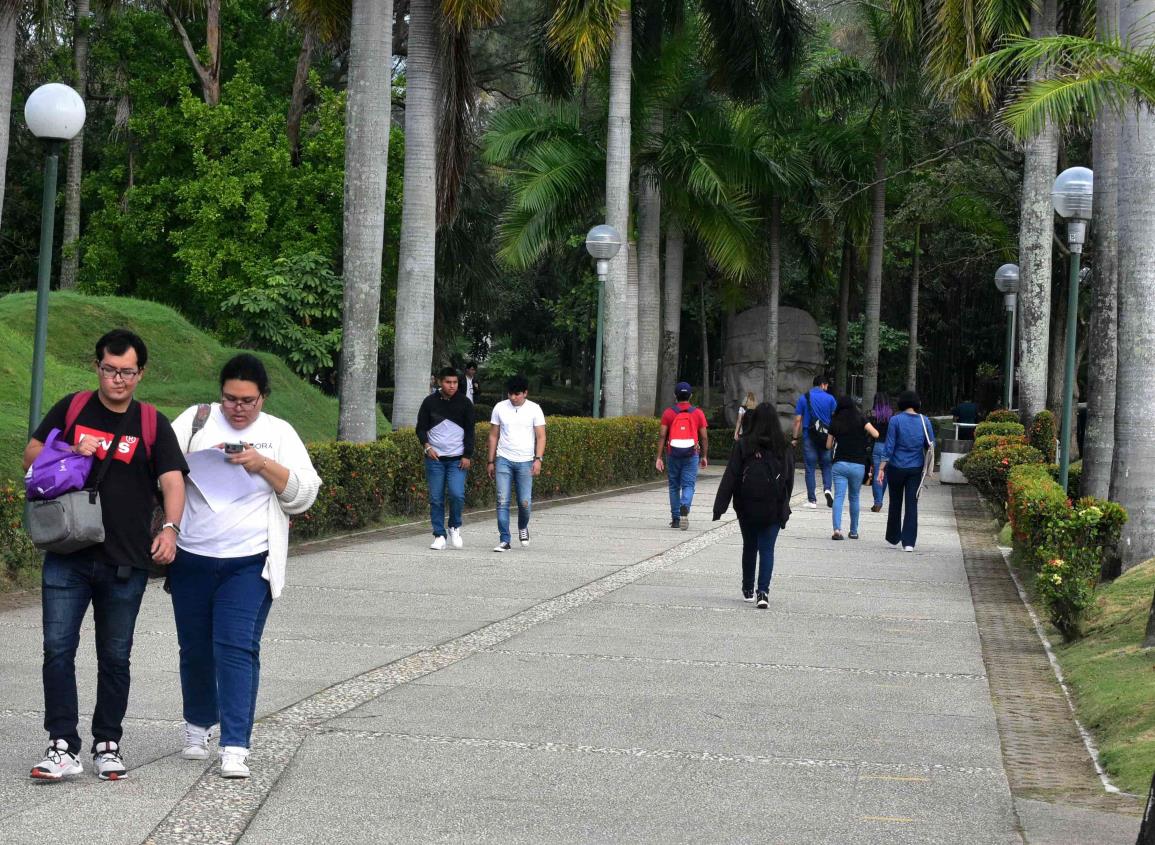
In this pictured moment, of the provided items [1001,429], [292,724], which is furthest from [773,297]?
[292,724]

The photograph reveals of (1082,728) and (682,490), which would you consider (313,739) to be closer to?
(1082,728)

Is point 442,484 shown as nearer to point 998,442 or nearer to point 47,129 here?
point 47,129

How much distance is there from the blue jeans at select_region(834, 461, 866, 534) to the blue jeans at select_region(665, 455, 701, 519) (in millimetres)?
1727

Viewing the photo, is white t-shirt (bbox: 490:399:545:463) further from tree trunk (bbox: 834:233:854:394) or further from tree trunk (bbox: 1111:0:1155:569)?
tree trunk (bbox: 834:233:854:394)

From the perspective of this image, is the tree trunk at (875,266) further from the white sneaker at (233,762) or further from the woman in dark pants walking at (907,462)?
the white sneaker at (233,762)

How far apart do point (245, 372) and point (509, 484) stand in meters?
9.12

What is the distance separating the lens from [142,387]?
2370 centimetres

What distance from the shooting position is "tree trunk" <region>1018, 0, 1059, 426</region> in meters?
21.6

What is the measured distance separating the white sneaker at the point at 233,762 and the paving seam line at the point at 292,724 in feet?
0.12

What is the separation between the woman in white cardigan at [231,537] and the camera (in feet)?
19.7

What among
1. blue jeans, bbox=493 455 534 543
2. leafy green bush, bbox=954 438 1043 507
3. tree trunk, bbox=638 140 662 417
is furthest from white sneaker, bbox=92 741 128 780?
tree trunk, bbox=638 140 662 417

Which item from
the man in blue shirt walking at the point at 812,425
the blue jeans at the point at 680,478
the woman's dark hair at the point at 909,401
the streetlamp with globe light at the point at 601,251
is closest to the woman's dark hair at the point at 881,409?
the man in blue shirt walking at the point at 812,425

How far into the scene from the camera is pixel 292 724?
23.1 ft

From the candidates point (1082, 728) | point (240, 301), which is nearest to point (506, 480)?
point (1082, 728)
